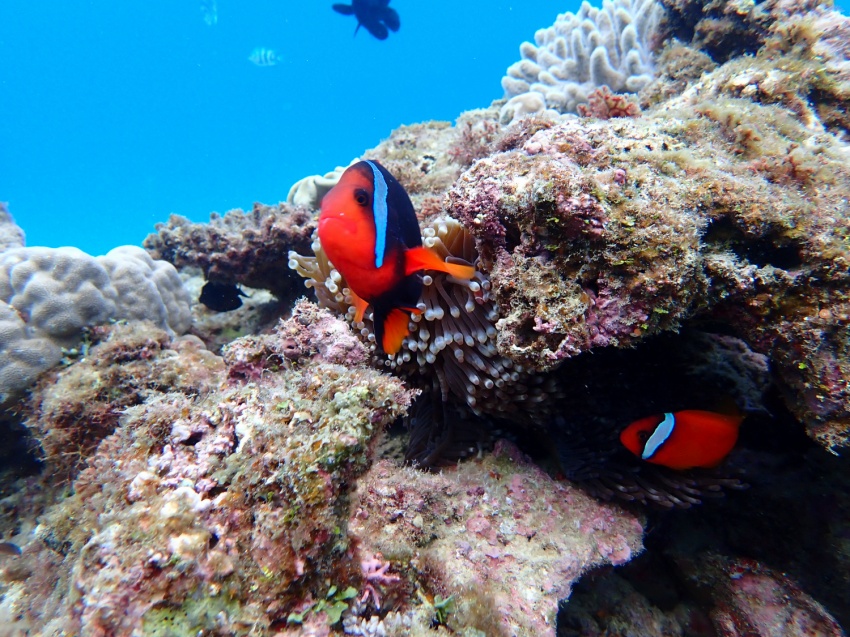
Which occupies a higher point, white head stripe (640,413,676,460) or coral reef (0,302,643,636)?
coral reef (0,302,643,636)

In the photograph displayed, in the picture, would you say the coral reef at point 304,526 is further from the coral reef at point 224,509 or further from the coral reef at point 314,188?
the coral reef at point 314,188

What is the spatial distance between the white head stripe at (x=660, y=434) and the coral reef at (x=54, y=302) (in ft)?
14.3

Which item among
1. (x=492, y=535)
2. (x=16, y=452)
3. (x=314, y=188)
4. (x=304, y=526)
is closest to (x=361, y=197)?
(x=304, y=526)

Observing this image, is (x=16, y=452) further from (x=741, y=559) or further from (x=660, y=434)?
(x=741, y=559)

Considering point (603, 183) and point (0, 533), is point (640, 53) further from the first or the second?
point (0, 533)

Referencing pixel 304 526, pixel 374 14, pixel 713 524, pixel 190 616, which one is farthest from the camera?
pixel 374 14

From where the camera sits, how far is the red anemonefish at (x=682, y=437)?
2215 mm

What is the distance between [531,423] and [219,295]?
3.72 metres

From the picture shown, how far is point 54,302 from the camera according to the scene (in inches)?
148

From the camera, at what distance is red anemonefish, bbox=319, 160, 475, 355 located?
1570 mm

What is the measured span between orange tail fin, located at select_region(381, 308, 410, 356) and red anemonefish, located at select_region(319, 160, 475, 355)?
0.7 inches

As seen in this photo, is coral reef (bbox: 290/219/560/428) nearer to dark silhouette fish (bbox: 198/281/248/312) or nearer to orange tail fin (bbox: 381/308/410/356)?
orange tail fin (bbox: 381/308/410/356)

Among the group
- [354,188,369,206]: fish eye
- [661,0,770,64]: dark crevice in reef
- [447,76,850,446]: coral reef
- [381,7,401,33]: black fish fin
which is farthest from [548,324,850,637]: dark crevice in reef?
[381,7,401,33]: black fish fin

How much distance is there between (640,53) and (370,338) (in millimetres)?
5453
